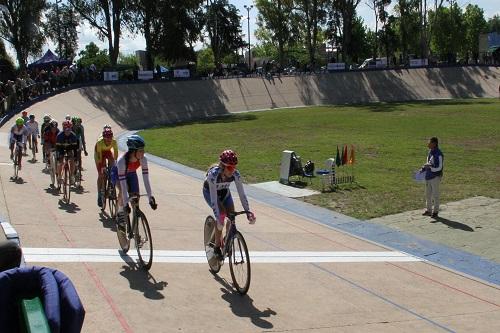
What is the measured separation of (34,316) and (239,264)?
176 inches

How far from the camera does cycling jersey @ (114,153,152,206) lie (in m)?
8.29

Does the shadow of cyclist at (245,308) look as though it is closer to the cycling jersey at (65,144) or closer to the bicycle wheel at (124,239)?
the bicycle wheel at (124,239)

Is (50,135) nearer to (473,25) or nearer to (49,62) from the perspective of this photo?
(49,62)

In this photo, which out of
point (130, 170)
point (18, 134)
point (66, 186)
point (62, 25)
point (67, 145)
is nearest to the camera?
point (130, 170)

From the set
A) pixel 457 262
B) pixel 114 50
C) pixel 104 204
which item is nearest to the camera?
pixel 457 262

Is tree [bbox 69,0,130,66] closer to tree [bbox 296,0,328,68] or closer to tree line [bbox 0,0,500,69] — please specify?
tree line [bbox 0,0,500,69]

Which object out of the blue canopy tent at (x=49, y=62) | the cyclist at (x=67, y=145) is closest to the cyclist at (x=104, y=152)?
the cyclist at (x=67, y=145)

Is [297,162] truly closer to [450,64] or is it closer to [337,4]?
[450,64]

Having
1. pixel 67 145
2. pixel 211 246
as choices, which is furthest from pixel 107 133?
pixel 211 246

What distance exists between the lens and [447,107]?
4406 centimetres

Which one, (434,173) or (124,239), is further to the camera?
(434,173)

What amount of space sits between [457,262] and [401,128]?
868 inches

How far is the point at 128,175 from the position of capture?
8805 mm

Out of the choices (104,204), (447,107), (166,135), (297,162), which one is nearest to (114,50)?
(166,135)
